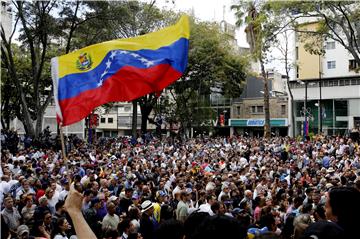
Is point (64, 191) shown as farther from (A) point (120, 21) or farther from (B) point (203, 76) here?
(B) point (203, 76)

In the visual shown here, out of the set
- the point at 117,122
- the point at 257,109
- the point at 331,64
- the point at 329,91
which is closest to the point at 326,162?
the point at 329,91

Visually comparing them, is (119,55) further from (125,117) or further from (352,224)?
(125,117)

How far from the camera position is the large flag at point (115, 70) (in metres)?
6.32

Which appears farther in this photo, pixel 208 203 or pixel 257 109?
pixel 257 109

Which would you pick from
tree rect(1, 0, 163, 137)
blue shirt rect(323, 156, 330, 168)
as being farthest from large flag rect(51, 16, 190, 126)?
tree rect(1, 0, 163, 137)

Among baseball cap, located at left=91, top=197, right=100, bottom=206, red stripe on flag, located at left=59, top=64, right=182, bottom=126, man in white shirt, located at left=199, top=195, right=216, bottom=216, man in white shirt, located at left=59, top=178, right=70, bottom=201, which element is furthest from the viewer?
man in white shirt, located at left=59, top=178, right=70, bottom=201

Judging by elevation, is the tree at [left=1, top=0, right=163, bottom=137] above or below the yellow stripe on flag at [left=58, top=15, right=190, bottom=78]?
above

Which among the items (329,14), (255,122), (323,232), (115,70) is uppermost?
(329,14)

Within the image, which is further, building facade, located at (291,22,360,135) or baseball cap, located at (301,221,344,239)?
building facade, located at (291,22,360,135)

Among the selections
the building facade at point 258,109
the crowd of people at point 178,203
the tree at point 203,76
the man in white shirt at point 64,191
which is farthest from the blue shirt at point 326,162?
the building facade at point 258,109

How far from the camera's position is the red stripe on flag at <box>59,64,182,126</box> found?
6277 mm

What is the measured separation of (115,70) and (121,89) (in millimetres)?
305

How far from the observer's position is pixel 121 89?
6727 millimetres

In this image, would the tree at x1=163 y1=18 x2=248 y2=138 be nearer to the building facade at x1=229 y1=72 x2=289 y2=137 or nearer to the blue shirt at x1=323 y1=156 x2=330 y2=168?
the building facade at x1=229 y1=72 x2=289 y2=137
